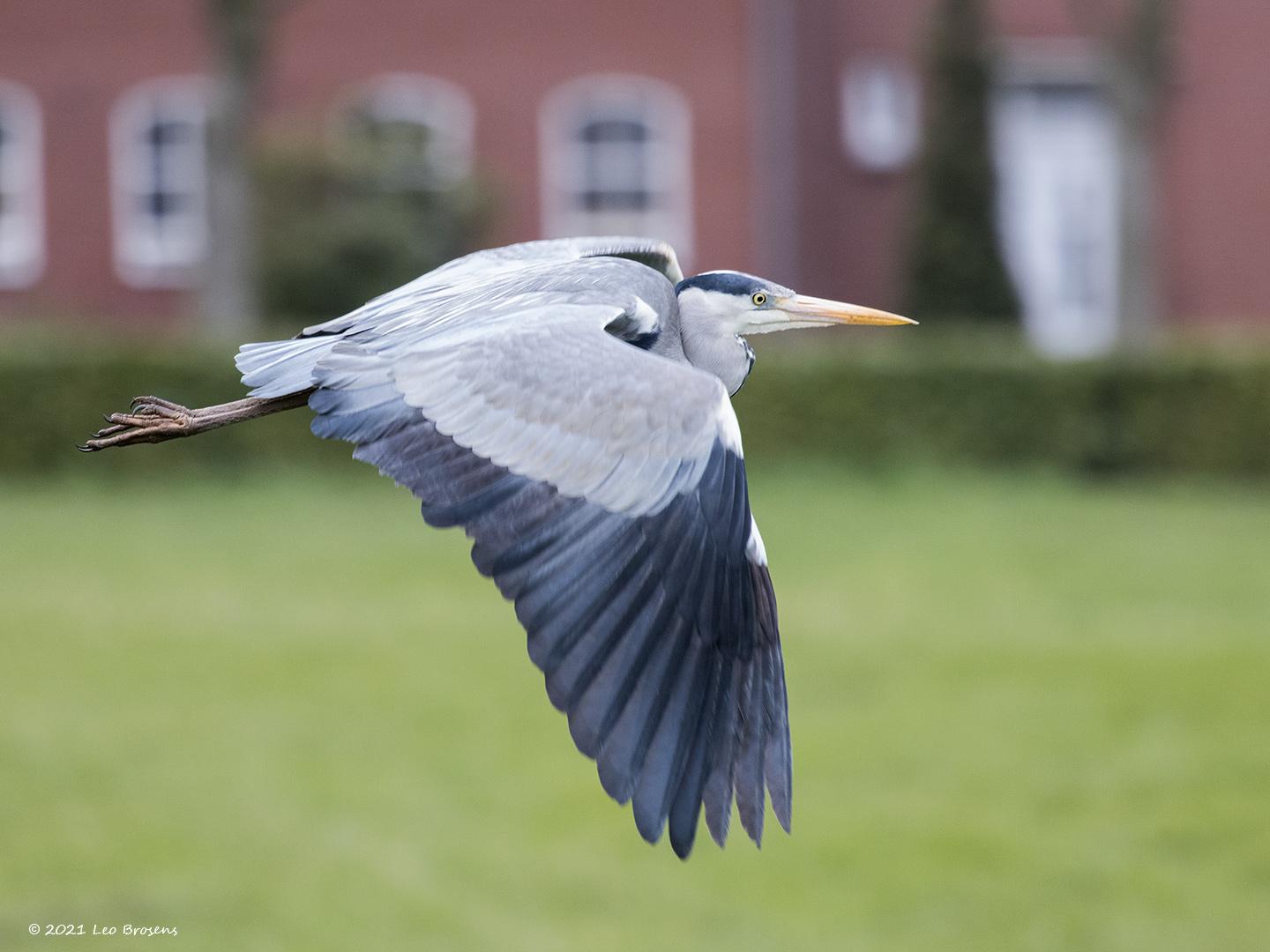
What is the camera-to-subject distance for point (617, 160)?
21938 mm

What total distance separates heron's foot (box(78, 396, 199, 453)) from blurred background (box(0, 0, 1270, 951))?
3.51 metres

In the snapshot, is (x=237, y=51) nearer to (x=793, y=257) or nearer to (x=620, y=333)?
(x=793, y=257)

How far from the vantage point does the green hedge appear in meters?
14.7

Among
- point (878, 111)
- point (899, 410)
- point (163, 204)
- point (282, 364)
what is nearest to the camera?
point (282, 364)

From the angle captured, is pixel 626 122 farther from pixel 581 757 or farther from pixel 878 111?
pixel 581 757

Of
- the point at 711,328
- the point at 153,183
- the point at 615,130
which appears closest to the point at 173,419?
the point at 711,328

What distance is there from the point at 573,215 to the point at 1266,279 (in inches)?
317

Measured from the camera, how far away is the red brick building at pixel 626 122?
2147 centimetres

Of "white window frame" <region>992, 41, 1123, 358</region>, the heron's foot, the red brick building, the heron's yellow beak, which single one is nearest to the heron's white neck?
the heron's yellow beak

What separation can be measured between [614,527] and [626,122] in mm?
18985

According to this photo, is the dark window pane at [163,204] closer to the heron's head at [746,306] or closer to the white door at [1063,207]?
the white door at [1063,207]

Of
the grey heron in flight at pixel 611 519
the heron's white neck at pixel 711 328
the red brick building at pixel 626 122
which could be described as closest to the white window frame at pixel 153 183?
the red brick building at pixel 626 122

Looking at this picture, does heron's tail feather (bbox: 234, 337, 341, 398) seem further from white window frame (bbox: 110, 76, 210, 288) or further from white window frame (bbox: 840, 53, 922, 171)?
white window frame (bbox: 840, 53, 922, 171)

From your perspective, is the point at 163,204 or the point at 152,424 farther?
the point at 163,204
